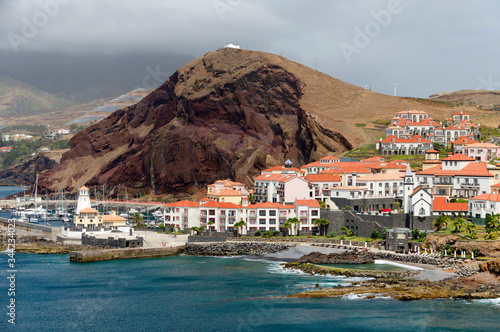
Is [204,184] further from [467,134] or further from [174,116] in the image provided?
[467,134]

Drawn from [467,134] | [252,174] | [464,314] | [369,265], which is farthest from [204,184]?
[464,314]

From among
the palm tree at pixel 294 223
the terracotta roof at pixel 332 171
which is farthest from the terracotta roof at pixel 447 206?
the terracotta roof at pixel 332 171

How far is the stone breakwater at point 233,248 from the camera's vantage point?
88.2 meters

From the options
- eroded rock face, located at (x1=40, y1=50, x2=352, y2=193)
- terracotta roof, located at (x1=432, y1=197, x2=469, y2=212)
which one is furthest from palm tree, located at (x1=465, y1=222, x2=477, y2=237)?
eroded rock face, located at (x1=40, y1=50, x2=352, y2=193)

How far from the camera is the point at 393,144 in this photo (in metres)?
132

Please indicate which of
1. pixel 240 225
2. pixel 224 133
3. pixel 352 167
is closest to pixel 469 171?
pixel 352 167

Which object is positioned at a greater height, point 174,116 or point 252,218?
point 174,116

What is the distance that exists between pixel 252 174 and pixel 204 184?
48.8ft

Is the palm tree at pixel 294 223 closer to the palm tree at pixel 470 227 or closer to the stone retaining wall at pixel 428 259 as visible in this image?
the stone retaining wall at pixel 428 259

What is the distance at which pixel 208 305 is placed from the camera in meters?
60.1

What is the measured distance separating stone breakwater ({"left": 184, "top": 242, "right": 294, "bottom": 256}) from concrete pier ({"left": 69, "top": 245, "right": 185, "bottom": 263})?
220 cm

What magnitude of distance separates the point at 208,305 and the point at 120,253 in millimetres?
30570

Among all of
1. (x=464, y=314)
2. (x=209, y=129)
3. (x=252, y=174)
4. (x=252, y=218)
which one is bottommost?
(x=464, y=314)

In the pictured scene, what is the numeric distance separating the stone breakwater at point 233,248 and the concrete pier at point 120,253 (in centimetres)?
220
